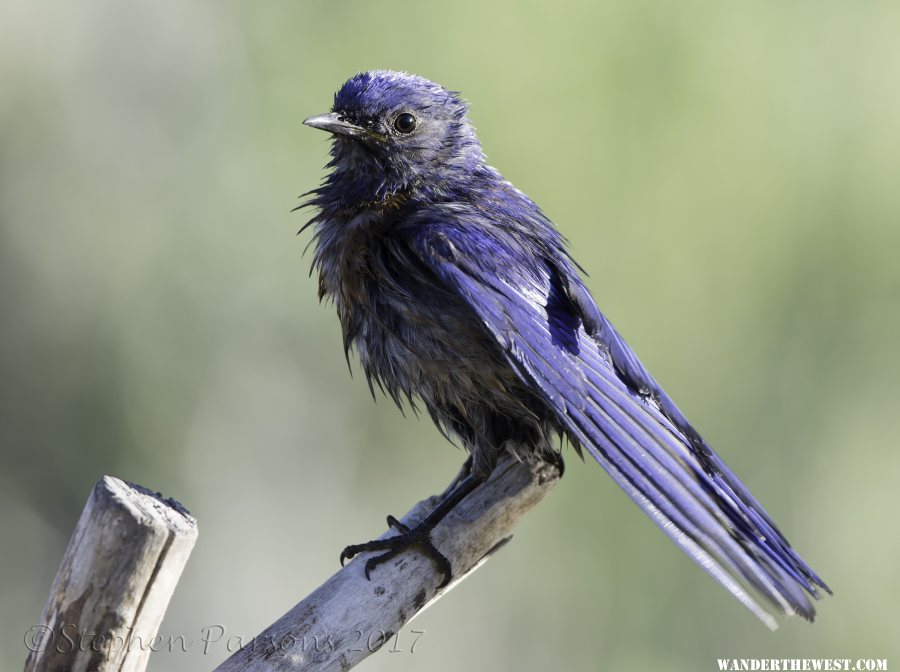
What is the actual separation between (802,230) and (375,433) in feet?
9.86

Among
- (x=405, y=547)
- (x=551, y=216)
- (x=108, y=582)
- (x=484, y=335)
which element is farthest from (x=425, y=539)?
(x=551, y=216)

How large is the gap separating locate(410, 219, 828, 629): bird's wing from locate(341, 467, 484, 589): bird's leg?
518 millimetres

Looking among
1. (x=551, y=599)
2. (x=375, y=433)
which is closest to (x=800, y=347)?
(x=551, y=599)

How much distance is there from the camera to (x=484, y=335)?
3.59 metres

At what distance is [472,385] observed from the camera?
364 centimetres

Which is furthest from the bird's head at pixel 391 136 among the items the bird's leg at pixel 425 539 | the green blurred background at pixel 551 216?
the green blurred background at pixel 551 216

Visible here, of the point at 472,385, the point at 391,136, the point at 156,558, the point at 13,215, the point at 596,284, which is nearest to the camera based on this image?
the point at 156,558

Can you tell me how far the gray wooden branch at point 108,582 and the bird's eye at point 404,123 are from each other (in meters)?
2.03

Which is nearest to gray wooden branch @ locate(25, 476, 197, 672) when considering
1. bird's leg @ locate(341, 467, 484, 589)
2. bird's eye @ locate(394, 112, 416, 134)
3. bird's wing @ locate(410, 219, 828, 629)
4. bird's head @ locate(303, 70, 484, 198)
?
bird's leg @ locate(341, 467, 484, 589)

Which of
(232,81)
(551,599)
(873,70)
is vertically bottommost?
(551,599)

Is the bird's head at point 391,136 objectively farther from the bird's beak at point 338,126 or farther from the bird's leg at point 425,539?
the bird's leg at point 425,539

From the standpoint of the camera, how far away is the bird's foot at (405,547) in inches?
130

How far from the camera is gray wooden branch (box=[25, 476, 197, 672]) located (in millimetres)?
2434

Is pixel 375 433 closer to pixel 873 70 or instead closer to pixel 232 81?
pixel 232 81
